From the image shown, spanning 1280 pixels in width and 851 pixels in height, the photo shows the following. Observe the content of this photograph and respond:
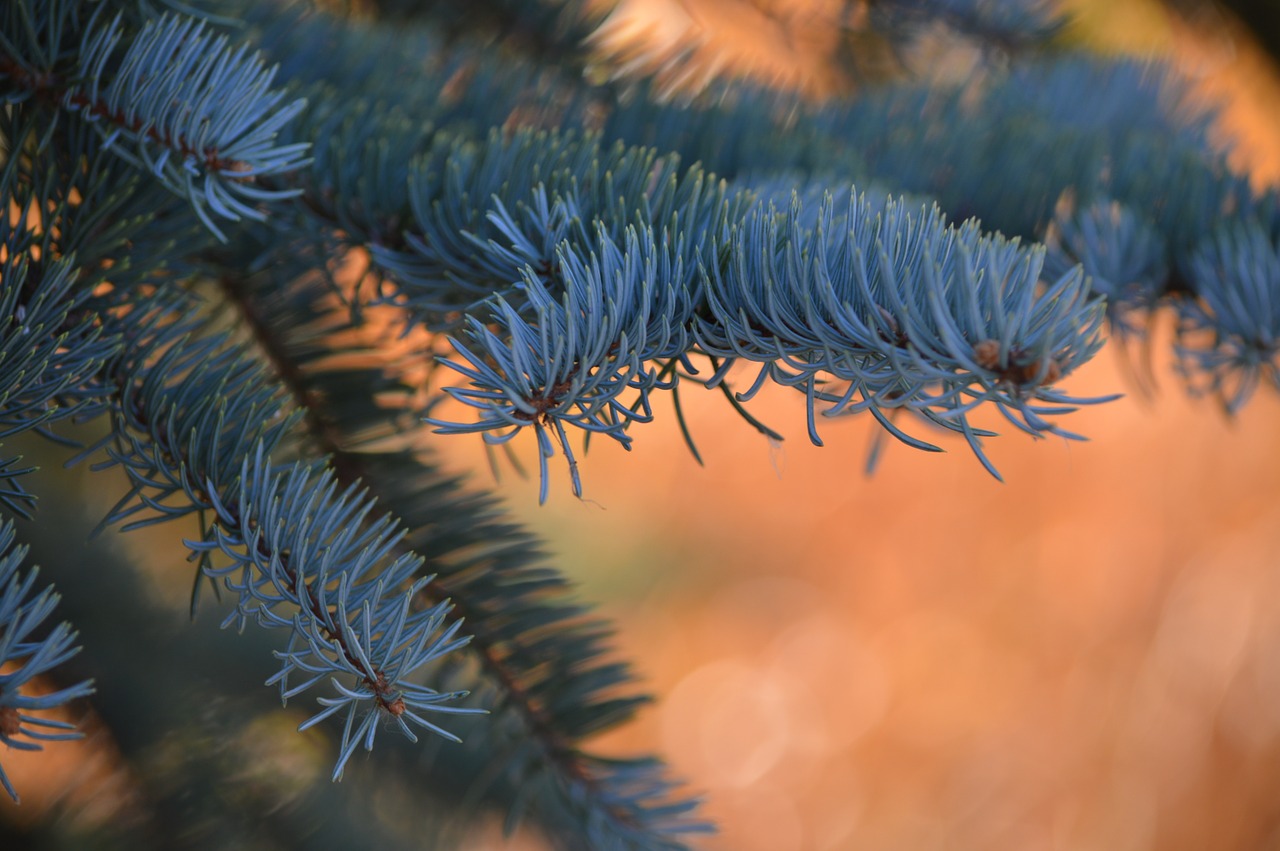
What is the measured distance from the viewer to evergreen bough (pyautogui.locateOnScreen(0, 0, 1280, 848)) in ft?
0.45

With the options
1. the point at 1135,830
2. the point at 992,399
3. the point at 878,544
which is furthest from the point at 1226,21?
the point at 1135,830

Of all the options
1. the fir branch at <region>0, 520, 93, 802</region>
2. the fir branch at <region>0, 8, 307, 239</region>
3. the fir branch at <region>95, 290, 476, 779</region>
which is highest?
the fir branch at <region>0, 8, 307, 239</region>

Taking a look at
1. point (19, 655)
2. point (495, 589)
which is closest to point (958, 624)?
point (495, 589)

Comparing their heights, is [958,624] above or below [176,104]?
above

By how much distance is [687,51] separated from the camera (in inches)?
12.1

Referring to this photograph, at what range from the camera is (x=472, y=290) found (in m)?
0.18

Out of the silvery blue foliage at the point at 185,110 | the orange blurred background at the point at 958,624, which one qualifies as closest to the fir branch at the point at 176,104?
the silvery blue foliage at the point at 185,110

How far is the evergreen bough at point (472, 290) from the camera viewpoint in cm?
14

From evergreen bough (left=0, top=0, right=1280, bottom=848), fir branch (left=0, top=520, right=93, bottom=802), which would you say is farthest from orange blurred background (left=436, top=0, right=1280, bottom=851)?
fir branch (left=0, top=520, right=93, bottom=802)

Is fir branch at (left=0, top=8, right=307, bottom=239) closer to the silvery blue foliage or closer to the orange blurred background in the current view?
the silvery blue foliage

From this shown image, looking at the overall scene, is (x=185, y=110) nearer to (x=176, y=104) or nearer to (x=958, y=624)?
(x=176, y=104)

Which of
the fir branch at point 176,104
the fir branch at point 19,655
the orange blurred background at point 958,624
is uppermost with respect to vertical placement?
the orange blurred background at point 958,624

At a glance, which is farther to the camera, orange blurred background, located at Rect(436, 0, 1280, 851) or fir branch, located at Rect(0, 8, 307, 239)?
orange blurred background, located at Rect(436, 0, 1280, 851)

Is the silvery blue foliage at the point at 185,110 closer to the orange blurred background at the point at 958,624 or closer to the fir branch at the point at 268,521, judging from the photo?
the fir branch at the point at 268,521
